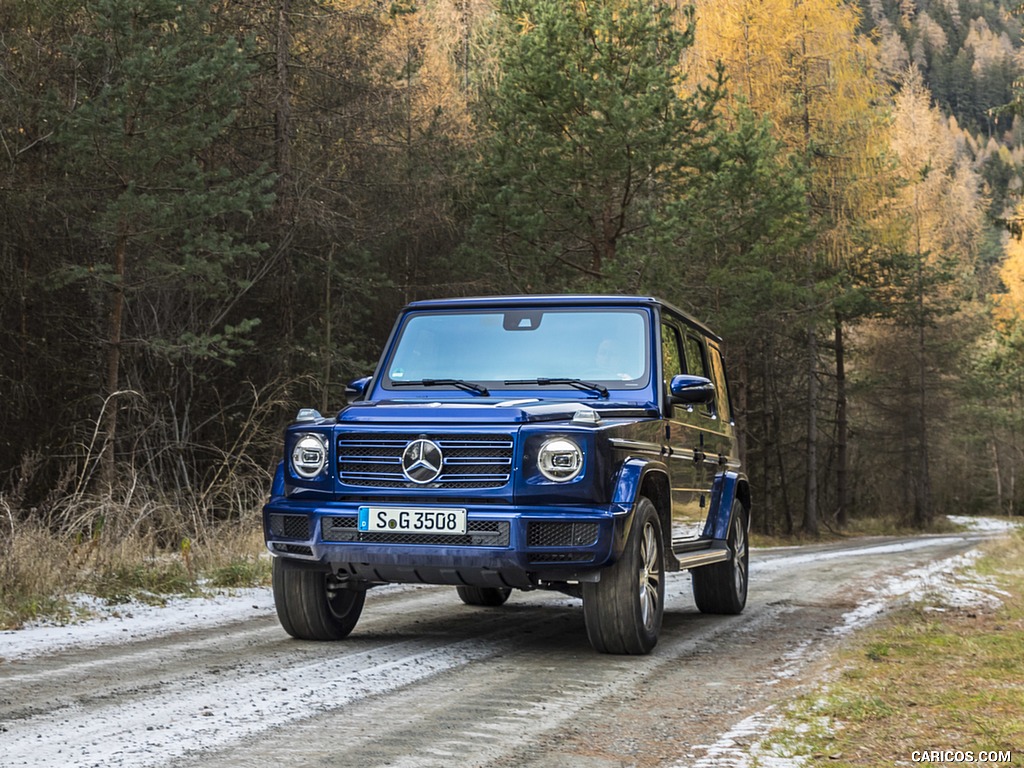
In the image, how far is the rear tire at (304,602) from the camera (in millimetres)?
7148

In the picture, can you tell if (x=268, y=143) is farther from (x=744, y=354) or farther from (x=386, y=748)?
(x=386, y=748)

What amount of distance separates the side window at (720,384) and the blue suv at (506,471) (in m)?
1.41

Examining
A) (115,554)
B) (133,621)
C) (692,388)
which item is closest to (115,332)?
(115,554)

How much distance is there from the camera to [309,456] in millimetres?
6918

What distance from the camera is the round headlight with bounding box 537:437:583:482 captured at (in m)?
6.40

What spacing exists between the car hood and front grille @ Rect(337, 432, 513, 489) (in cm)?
11

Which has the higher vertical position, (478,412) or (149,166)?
(149,166)

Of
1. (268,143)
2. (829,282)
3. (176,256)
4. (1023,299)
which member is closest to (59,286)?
(176,256)

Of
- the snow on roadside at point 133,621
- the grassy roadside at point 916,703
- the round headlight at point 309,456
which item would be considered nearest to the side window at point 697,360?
the grassy roadside at point 916,703

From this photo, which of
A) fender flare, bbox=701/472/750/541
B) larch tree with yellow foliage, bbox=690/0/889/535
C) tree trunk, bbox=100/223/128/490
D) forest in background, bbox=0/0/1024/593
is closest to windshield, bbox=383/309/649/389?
fender flare, bbox=701/472/750/541

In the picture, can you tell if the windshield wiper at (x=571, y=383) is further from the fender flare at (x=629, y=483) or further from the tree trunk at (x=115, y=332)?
the tree trunk at (x=115, y=332)

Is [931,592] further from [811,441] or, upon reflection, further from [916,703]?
[811,441]

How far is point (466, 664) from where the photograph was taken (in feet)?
21.6

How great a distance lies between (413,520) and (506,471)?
592 mm
